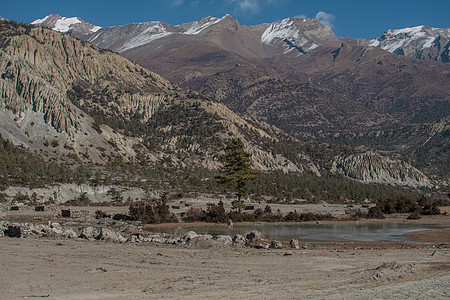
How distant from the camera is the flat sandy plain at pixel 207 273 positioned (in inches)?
486

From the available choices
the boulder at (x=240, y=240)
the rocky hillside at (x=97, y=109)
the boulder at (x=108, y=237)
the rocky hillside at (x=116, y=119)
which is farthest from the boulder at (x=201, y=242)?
the rocky hillside at (x=97, y=109)

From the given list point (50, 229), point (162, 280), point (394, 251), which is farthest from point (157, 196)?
point (162, 280)

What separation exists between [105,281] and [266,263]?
7.06 m

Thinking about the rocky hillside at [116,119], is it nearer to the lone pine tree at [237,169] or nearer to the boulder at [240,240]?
the lone pine tree at [237,169]

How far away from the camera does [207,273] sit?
51.1 ft

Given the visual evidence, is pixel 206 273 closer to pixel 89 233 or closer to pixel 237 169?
pixel 89 233

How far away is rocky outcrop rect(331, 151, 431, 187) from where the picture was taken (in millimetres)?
137625

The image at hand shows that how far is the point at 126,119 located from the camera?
12344 cm

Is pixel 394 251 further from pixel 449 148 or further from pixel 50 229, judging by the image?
pixel 449 148

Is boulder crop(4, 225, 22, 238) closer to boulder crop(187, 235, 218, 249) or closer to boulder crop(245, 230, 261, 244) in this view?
boulder crop(187, 235, 218, 249)

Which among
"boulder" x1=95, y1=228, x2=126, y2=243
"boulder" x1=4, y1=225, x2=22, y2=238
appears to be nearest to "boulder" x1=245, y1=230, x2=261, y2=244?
"boulder" x1=95, y1=228, x2=126, y2=243

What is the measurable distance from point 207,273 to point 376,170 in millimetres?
133099

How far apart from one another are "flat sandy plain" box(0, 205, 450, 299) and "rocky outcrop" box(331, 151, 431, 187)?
11946cm

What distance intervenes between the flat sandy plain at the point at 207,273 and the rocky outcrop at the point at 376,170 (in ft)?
392
